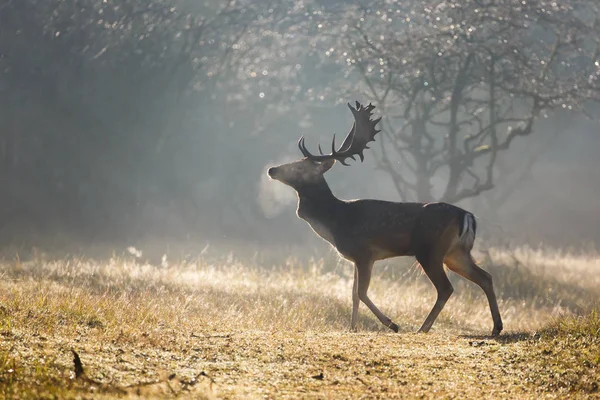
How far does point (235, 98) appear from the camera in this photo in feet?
129

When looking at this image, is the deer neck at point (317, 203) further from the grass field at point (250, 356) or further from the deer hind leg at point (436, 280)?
the deer hind leg at point (436, 280)

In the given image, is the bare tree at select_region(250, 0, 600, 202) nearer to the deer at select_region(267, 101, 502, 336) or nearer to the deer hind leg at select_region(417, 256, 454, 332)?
the deer at select_region(267, 101, 502, 336)

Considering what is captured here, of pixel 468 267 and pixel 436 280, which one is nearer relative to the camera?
pixel 436 280

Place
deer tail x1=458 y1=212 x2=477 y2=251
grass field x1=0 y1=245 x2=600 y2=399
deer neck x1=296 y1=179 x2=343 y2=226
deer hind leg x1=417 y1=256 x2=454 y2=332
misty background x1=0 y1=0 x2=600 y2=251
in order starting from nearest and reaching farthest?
grass field x1=0 y1=245 x2=600 y2=399
deer hind leg x1=417 y1=256 x2=454 y2=332
deer tail x1=458 y1=212 x2=477 y2=251
deer neck x1=296 y1=179 x2=343 y2=226
misty background x1=0 y1=0 x2=600 y2=251

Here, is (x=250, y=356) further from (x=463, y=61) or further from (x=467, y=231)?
(x=463, y=61)

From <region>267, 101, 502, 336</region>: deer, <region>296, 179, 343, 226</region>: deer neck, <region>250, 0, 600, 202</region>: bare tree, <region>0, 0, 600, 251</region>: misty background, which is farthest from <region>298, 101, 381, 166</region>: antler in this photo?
<region>0, 0, 600, 251</region>: misty background

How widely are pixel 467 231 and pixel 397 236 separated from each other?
819mm

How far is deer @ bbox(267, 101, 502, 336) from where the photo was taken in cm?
1036

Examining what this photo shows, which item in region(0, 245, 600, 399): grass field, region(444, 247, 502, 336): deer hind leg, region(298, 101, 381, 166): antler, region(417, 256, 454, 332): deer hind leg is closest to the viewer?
region(0, 245, 600, 399): grass field

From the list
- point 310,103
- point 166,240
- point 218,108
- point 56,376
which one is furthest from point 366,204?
point 310,103

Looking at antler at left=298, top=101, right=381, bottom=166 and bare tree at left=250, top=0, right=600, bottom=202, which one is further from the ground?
bare tree at left=250, top=0, right=600, bottom=202

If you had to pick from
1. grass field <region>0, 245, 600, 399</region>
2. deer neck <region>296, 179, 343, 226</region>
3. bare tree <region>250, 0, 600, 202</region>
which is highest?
bare tree <region>250, 0, 600, 202</region>

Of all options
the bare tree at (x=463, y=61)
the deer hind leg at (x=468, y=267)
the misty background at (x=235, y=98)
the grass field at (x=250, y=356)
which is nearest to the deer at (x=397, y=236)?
the deer hind leg at (x=468, y=267)

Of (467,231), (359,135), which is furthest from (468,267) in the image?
(359,135)
